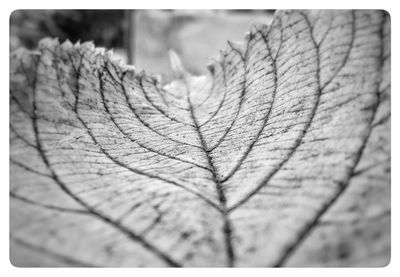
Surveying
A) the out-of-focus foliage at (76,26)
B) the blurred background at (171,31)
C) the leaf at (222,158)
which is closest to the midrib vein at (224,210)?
the leaf at (222,158)

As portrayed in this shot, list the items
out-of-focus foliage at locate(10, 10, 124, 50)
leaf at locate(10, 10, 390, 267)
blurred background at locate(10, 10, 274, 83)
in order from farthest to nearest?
1. out-of-focus foliage at locate(10, 10, 124, 50)
2. blurred background at locate(10, 10, 274, 83)
3. leaf at locate(10, 10, 390, 267)

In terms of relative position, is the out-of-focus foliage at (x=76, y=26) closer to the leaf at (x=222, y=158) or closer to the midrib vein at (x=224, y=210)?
the leaf at (x=222, y=158)

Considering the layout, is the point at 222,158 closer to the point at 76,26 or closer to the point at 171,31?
the point at 171,31

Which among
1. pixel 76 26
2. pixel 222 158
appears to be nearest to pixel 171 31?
pixel 76 26

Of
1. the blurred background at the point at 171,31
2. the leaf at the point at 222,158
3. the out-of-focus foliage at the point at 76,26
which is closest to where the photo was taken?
the leaf at the point at 222,158

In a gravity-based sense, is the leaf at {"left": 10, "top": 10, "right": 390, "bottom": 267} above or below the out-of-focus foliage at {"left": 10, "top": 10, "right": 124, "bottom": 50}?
below

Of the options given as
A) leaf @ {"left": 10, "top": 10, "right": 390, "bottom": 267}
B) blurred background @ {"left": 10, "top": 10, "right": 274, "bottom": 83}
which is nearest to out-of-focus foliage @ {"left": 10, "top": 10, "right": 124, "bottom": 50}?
blurred background @ {"left": 10, "top": 10, "right": 274, "bottom": 83}

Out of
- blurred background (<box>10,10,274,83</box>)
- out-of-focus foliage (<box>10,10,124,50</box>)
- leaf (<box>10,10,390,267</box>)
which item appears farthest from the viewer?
out-of-focus foliage (<box>10,10,124,50</box>)

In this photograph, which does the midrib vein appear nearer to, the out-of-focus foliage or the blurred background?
the blurred background

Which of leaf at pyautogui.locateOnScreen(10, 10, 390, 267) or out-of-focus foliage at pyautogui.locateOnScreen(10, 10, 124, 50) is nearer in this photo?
leaf at pyautogui.locateOnScreen(10, 10, 390, 267)
